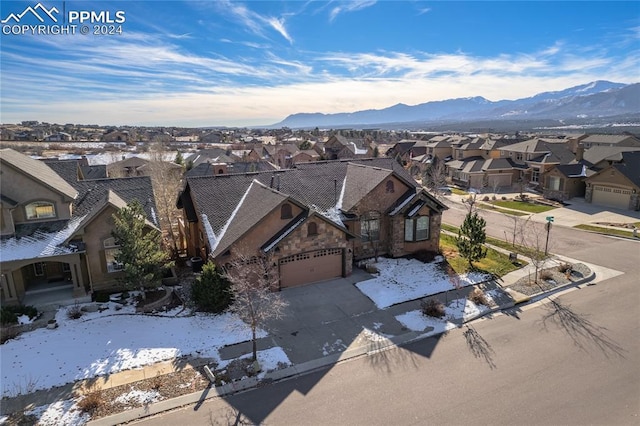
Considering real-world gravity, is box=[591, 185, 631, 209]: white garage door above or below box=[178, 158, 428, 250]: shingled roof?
below

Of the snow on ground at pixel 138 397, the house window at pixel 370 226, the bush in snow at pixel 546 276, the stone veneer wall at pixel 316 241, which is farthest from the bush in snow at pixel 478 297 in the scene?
the snow on ground at pixel 138 397

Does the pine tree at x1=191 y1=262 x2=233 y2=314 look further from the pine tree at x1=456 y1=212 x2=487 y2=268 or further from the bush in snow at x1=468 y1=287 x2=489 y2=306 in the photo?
the pine tree at x1=456 y1=212 x2=487 y2=268

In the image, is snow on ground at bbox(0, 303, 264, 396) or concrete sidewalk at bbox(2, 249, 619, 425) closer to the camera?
concrete sidewalk at bbox(2, 249, 619, 425)

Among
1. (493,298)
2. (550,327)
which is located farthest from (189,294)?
(550,327)

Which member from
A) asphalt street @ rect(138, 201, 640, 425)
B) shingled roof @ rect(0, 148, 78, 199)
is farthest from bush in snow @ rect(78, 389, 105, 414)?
shingled roof @ rect(0, 148, 78, 199)

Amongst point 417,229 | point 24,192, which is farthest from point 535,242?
point 24,192
